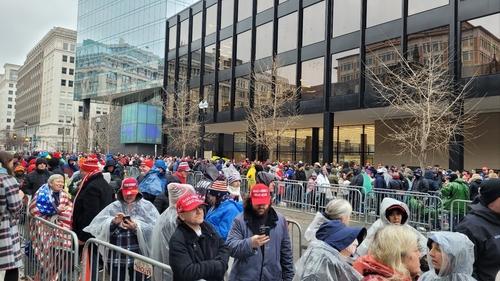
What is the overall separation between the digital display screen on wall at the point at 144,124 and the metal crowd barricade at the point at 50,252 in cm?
5429

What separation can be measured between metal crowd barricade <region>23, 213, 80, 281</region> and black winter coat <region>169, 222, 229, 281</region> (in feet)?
5.90

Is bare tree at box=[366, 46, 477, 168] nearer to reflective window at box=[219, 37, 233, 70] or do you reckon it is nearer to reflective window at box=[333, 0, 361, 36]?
reflective window at box=[333, 0, 361, 36]

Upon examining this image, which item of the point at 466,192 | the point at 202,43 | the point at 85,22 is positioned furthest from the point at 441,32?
the point at 85,22

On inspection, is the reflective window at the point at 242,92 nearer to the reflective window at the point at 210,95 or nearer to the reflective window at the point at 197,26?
the reflective window at the point at 210,95

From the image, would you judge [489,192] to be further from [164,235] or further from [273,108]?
[273,108]

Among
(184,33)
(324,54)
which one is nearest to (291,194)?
(324,54)

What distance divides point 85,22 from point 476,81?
72454 mm

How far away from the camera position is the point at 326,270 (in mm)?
3367

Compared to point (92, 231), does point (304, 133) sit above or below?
above

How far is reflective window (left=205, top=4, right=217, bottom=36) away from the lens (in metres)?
44.5

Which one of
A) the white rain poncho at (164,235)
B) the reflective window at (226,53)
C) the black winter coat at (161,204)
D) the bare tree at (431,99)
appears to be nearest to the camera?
the white rain poncho at (164,235)

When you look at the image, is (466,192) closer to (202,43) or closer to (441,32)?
(441,32)

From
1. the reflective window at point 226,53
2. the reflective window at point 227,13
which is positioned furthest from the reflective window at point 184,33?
the reflective window at point 226,53

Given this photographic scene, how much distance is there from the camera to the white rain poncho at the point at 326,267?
3357mm
